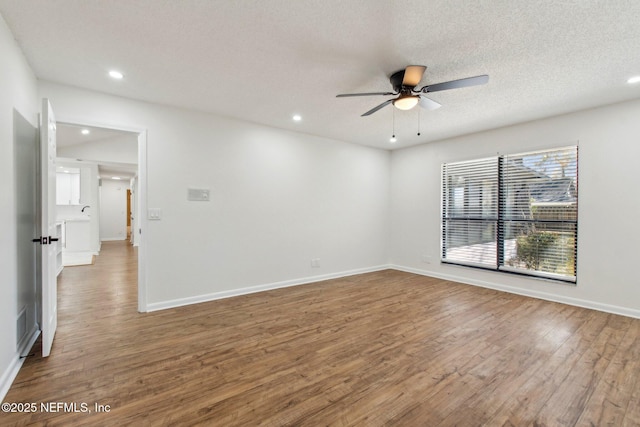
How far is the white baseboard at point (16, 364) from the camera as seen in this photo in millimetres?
1837

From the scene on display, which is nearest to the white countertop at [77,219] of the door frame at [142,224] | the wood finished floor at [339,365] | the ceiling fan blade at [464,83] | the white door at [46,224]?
the wood finished floor at [339,365]

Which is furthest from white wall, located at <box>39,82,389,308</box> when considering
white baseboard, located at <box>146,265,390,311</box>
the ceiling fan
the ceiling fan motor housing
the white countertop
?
the white countertop

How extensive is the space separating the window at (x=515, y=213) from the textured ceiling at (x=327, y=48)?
3.22 feet

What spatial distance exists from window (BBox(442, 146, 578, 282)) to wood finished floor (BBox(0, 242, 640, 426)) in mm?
782

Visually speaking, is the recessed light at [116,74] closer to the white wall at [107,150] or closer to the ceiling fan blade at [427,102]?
the ceiling fan blade at [427,102]

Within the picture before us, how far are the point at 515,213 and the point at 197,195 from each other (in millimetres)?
4743

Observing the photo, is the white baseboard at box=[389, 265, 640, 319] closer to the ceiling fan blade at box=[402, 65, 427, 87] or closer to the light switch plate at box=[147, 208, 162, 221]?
the ceiling fan blade at box=[402, 65, 427, 87]

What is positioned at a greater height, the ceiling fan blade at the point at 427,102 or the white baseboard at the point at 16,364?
the ceiling fan blade at the point at 427,102

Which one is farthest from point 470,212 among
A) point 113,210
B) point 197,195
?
point 113,210

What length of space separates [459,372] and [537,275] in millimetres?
2882

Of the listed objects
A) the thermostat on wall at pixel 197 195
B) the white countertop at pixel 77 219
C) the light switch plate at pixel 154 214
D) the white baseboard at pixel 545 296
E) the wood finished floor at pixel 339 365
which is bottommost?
the wood finished floor at pixel 339 365

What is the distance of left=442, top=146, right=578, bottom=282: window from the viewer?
3873mm

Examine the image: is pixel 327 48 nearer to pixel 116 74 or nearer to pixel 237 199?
pixel 116 74

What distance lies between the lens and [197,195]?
12.3ft
